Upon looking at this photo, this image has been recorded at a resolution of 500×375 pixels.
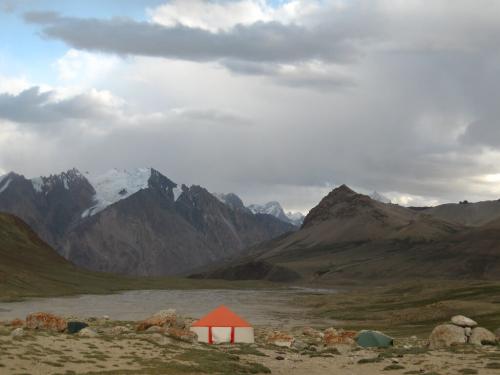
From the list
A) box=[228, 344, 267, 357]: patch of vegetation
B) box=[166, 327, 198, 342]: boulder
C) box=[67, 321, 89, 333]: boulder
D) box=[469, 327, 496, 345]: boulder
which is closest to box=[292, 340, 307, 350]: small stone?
box=[228, 344, 267, 357]: patch of vegetation

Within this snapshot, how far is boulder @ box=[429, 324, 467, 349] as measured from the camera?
56.8 m

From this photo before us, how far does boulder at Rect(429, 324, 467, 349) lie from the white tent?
13.9 metres

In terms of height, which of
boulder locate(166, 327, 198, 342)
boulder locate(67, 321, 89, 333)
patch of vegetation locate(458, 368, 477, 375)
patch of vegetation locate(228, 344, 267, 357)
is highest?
boulder locate(67, 321, 89, 333)

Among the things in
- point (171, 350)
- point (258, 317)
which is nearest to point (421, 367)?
point (171, 350)

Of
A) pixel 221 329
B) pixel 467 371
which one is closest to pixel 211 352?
pixel 221 329

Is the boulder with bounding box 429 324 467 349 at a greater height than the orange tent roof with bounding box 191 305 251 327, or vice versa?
the orange tent roof with bounding box 191 305 251 327

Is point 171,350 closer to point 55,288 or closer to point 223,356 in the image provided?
point 223,356

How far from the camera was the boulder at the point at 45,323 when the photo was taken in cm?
5247

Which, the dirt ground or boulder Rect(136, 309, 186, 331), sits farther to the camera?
boulder Rect(136, 309, 186, 331)

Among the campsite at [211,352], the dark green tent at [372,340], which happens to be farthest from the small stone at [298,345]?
the dark green tent at [372,340]

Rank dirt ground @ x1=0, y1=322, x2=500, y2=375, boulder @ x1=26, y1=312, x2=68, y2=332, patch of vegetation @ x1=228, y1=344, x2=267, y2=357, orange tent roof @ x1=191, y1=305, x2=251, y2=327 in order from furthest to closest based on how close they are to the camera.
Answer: orange tent roof @ x1=191, y1=305, x2=251, y2=327
boulder @ x1=26, y1=312, x2=68, y2=332
patch of vegetation @ x1=228, y1=344, x2=267, y2=357
dirt ground @ x1=0, y1=322, x2=500, y2=375

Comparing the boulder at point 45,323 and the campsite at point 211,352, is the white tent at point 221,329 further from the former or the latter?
the boulder at point 45,323

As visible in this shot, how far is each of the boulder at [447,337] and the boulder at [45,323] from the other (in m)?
27.2

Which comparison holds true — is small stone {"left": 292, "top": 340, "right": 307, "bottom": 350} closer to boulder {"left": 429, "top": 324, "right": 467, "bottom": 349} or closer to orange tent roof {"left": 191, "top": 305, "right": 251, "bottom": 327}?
orange tent roof {"left": 191, "top": 305, "right": 251, "bottom": 327}
